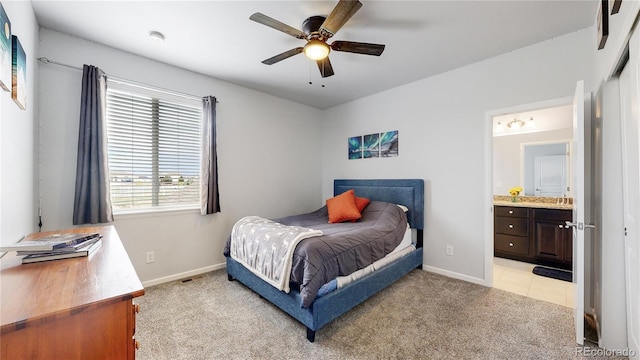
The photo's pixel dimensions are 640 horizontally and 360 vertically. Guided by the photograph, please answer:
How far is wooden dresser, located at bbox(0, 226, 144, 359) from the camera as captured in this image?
69 cm

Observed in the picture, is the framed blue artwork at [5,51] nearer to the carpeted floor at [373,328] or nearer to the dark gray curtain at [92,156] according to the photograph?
the dark gray curtain at [92,156]

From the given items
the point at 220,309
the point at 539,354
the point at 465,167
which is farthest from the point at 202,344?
the point at 465,167

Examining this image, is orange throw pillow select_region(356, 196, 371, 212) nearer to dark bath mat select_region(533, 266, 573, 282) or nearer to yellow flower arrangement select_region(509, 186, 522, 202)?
dark bath mat select_region(533, 266, 573, 282)

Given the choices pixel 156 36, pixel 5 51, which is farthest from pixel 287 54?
pixel 5 51

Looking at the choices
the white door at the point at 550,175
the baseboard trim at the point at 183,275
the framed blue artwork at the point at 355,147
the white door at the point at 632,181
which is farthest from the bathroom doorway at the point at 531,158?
the baseboard trim at the point at 183,275

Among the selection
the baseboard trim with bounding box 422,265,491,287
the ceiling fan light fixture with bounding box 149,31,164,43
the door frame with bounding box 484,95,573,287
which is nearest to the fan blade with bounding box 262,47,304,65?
the ceiling fan light fixture with bounding box 149,31,164,43

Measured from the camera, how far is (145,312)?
2.25m

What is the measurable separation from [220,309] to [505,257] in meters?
3.97

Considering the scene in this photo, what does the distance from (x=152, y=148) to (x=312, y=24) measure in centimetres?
225

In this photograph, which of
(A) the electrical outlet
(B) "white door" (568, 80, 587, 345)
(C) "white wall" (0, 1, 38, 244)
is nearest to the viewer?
(C) "white wall" (0, 1, 38, 244)

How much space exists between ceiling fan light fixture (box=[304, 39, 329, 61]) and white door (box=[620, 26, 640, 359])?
1.78 m

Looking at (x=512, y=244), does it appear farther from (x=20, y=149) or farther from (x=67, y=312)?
(x=20, y=149)

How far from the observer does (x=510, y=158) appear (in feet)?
13.7

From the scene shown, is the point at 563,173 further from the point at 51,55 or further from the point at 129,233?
the point at 51,55
